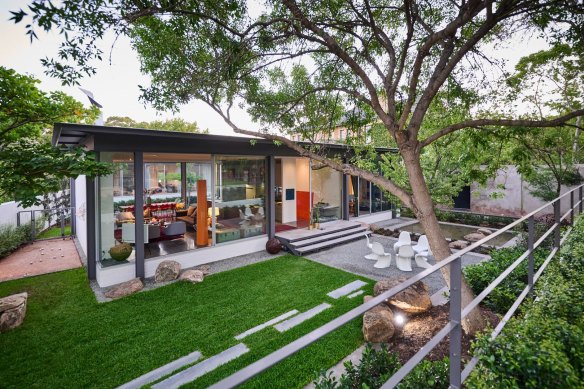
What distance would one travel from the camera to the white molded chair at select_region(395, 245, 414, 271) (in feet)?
25.2

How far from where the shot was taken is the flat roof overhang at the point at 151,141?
249 inches

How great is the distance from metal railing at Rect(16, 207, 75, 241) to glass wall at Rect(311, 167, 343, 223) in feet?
33.7

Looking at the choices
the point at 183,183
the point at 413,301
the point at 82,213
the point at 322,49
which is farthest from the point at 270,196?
the point at 183,183

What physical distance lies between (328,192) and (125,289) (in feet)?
29.2

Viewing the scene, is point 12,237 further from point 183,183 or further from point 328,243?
point 328,243

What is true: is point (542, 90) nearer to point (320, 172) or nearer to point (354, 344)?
point (320, 172)

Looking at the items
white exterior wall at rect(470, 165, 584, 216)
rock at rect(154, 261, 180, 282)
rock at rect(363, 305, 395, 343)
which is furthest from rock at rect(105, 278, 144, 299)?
white exterior wall at rect(470, 165, 584, 216)

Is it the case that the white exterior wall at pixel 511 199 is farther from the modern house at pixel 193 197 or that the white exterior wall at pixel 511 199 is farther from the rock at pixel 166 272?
the rock at pixel 166 272

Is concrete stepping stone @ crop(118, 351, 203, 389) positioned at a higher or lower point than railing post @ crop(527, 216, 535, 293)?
lower

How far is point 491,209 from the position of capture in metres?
17.0

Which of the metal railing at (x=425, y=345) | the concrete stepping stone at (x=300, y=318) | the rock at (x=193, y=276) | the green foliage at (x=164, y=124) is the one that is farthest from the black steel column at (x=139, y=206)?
the green foliage at (x=164, y=124)

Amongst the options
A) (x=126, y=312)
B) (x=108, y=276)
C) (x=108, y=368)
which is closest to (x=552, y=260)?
(x=108, y=368)

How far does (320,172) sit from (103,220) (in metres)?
8.78

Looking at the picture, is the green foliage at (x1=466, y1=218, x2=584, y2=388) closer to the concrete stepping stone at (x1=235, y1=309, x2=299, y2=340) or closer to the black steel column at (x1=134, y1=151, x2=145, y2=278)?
the concrete stepping stone at (x1=235, y1=309, x2=299, y2=340)
